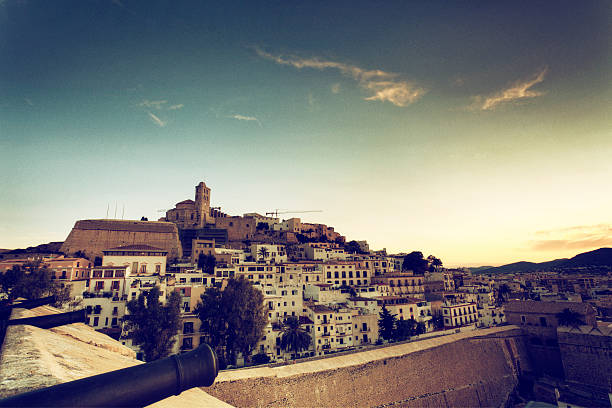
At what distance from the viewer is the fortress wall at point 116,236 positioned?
159 feet

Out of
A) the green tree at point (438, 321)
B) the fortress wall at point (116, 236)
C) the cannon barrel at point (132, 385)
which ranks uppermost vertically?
the fortress wall at point (116, 236)

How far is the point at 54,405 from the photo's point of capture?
2.22 meters

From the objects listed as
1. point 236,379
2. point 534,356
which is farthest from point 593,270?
point 236,379

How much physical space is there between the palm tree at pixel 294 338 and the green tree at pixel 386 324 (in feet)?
28.2

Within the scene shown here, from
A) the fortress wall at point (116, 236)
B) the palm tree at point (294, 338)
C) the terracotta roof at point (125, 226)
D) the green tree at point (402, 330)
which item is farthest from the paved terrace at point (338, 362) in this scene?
the terracotta roof at point (125, 226)

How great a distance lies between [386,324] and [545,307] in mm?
20289

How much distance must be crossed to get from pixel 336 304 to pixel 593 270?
115140 millimetres

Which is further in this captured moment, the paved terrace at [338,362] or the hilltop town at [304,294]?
the hilltop town at [304,294]

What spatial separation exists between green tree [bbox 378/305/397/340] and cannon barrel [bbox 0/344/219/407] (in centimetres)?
3059

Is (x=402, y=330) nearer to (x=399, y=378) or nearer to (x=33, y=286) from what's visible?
(x=399, y=378)

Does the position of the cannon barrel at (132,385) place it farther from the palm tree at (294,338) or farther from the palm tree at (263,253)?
the palm tree at (263,253)

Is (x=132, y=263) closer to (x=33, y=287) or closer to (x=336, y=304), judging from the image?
(x=33, y=287)

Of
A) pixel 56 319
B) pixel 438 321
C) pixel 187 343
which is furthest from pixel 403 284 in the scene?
pixel 56 319

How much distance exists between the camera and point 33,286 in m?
22.5
